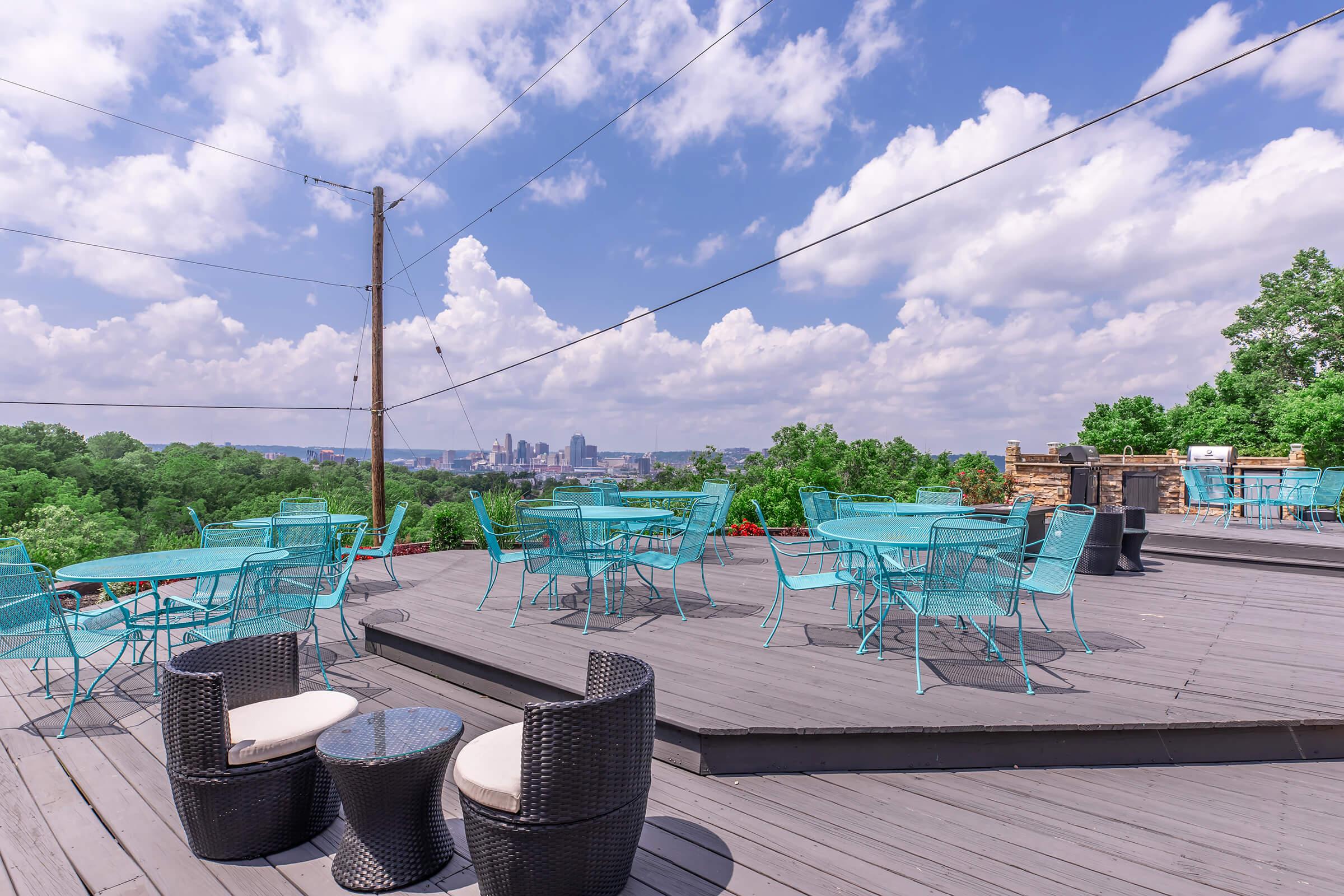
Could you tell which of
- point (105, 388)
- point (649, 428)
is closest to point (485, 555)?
point (105, 388)

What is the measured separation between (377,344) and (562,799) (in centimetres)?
1003

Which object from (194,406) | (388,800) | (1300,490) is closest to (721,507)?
(388,800)

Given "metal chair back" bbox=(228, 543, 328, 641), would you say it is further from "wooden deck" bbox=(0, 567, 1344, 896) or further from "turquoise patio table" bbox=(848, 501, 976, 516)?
"turquoise patio table" bbox=(848, 501, 976, 516)

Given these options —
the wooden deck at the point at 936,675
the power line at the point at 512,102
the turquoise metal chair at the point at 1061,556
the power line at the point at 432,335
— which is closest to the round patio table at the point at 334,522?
the wooden deck at the point at 936,675

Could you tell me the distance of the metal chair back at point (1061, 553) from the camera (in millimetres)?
3562

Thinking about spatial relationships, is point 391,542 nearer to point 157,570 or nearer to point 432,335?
point 157,570

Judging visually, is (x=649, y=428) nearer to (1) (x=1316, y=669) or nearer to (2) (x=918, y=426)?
(2) (x=918, y=426)

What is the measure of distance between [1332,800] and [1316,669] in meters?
1.34

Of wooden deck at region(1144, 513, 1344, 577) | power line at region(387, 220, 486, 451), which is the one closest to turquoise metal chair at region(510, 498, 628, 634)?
wooden deck at region(1144, 513, 1344, 577)

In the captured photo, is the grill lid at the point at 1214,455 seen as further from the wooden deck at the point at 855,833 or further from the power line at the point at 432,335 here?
the power line at the point at 432,335

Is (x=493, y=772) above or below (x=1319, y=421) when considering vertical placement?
below

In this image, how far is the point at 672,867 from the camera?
2.00 m

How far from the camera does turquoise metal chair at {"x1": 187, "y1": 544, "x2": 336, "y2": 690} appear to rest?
3221mm

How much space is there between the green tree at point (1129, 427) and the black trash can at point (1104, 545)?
2088cm
